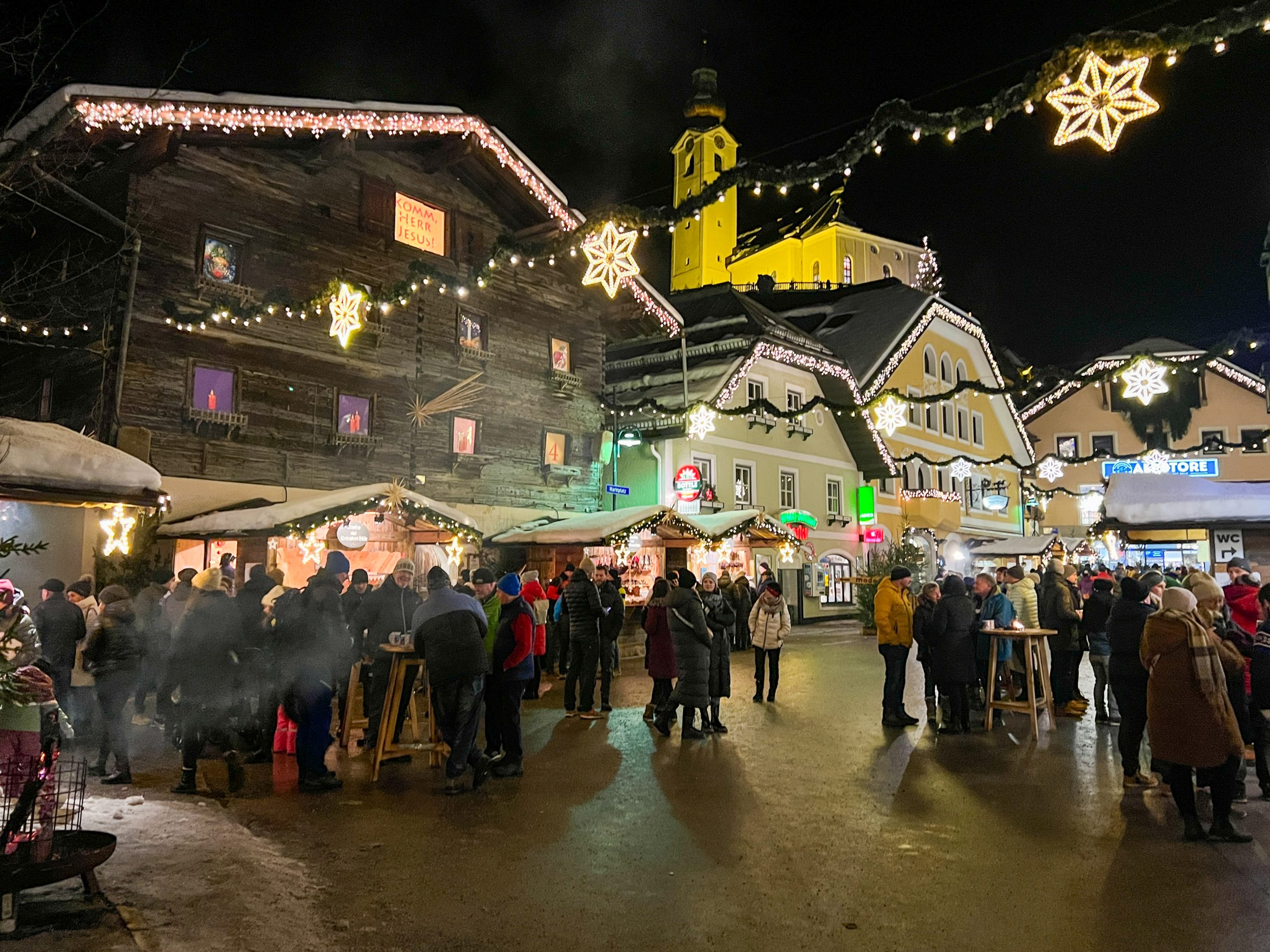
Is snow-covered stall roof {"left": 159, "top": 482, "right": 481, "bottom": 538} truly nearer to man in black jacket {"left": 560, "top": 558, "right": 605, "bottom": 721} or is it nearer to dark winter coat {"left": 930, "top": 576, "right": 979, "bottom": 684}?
man in black jacket {"left": 560, "top": 558, "right": 605, "bottom": 721}

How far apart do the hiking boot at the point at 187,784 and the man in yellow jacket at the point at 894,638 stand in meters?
7.15

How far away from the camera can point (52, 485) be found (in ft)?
32.4

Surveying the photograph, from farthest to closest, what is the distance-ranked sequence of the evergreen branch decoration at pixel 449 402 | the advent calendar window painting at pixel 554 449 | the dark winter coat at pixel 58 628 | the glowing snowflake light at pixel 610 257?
the advent calendar window painting at pixel 554 449 < the evergreen branch decoration at pixel 449 402 < the glowing snowflake light at pixel 610 257 < the dark winter coat at pixel 58 628

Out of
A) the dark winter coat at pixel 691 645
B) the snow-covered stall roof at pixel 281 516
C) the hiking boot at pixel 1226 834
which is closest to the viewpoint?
the hiking boot at pixel 1226 834

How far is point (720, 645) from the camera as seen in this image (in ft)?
35.0

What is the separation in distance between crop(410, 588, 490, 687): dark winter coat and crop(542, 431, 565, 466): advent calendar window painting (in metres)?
14.3

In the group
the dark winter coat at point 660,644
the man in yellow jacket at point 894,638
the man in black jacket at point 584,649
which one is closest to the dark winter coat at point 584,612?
the man in black jacket at point 584,649

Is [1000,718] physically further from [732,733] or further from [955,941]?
[955,941]

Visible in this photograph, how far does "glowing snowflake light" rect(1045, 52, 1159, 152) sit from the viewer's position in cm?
737

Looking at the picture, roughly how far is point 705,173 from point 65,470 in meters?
51.8

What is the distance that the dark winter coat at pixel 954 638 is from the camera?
9.85 metres

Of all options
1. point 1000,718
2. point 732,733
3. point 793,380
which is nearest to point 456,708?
point 732,733

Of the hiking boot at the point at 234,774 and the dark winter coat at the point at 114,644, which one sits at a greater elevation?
the dark winter coat at the point at 114,644

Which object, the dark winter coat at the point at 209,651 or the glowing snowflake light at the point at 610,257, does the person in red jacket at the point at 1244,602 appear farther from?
the dark winter coat at the point at 209,651
